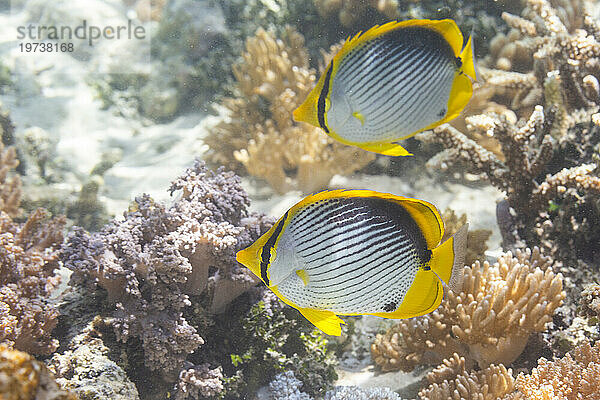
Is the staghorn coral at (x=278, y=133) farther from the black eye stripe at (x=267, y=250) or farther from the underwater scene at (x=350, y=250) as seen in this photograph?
the black eye stripe at (x=267, y=250)

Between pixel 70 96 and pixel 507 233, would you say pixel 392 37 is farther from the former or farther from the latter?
Result: pixel 70 96

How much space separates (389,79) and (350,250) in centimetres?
101

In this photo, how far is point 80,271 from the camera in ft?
8.19

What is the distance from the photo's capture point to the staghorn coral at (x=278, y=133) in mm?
5121

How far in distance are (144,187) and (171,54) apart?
13.0 feet

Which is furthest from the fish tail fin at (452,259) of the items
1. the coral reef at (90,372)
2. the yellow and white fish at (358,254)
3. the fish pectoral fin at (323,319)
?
the coral reef at (90,372)

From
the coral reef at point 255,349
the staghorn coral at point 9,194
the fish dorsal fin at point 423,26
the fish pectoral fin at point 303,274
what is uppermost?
the fish dorsal fin at point 423,26

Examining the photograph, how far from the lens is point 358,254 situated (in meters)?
1.59

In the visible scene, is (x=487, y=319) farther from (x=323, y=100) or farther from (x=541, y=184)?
(x=323, y=100)

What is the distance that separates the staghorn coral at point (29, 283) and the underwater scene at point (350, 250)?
13 mm

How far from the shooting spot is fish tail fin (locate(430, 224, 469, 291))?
61.5 inches

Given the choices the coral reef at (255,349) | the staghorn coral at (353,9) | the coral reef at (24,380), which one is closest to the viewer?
the coral reef at (24,380)

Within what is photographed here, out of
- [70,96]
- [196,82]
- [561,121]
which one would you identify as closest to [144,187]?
[196,82]

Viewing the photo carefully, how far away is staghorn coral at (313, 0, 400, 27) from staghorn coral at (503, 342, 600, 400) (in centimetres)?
514
